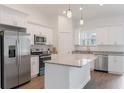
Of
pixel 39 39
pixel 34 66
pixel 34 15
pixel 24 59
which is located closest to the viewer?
pixel 24 59

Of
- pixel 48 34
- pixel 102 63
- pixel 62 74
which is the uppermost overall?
pixel 48 34

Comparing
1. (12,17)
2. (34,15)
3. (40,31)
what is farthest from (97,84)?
(34,15)

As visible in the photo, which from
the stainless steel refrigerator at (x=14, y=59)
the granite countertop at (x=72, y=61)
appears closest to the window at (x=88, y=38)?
the granite countertop at (x=72, y=61)

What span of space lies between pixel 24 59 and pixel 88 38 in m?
4.19

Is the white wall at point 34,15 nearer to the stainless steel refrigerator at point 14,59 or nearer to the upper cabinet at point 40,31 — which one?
the upper cabinet at point 40,31

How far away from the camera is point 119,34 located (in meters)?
5.88

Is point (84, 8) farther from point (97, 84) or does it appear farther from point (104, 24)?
point (97, 84)

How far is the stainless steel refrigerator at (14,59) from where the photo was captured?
3.40 meters

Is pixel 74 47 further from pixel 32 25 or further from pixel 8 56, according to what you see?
pixel 8 56

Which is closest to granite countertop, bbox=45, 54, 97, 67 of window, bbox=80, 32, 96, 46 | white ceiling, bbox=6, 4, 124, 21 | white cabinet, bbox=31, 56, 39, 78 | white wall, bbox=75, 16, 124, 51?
white cabinet, bbox=31, 56, 39, 78

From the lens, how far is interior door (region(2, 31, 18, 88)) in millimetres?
3428

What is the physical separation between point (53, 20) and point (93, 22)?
217 centimetres

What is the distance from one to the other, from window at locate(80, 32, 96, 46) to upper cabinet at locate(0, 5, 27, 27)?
12.0 feet

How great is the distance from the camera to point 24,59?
4.04m
